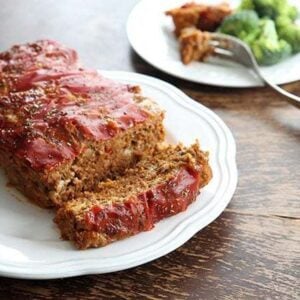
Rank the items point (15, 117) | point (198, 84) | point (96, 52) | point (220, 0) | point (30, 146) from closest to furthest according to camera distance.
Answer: point (30, 146) → point (15, 117) → point (198, 84) → point (96, 52) → point (220, 0)

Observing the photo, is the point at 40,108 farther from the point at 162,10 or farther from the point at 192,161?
the point at 162,10

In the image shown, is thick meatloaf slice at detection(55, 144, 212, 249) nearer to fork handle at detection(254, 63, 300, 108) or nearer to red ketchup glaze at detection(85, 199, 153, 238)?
red ketchup glaze at detection(85, 199, 153, 238)

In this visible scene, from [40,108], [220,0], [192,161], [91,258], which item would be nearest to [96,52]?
[220,0]

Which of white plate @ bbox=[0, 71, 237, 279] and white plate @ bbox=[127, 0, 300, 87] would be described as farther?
white plate @ bbox=[127, 0, 300, 87]

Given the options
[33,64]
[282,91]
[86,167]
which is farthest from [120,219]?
[282,91]

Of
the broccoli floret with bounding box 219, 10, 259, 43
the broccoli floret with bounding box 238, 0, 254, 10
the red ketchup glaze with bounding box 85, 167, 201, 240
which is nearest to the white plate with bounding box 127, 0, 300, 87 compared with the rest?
the broccoli floret with bounding box 219, 10, 259, 43

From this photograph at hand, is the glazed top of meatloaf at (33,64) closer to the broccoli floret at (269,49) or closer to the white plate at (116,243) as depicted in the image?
the white plate at (116,243)
